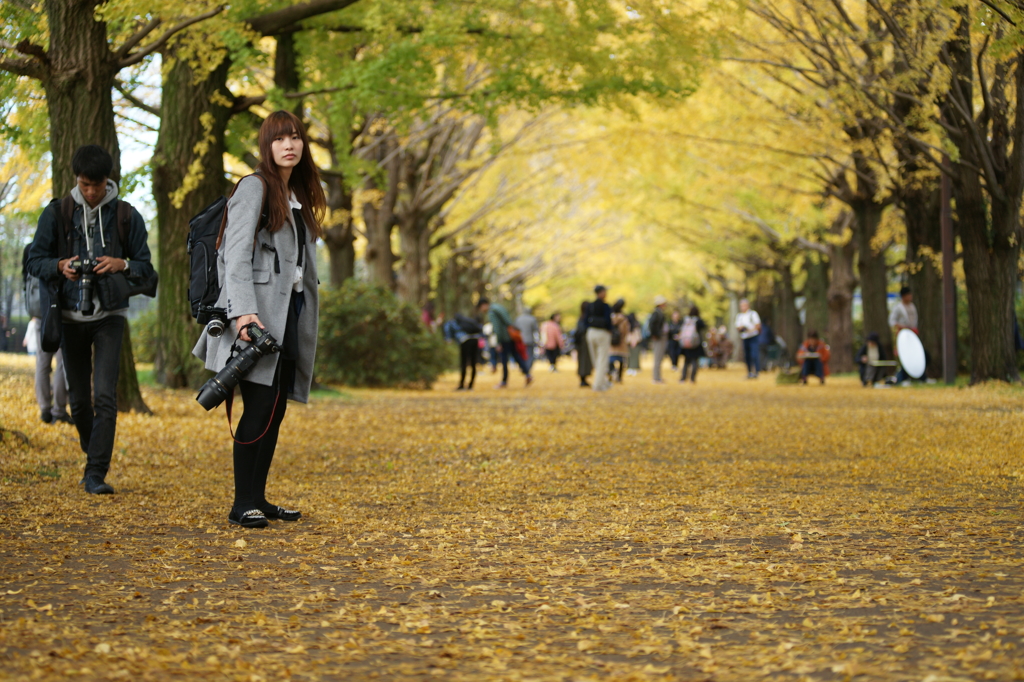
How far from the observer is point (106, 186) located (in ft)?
22.3

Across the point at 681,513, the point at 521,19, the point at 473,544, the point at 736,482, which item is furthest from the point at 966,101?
the point at 473,544

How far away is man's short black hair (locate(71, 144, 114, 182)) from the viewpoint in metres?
6.56

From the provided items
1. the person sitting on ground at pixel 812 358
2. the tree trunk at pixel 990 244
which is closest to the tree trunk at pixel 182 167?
the tree trunk at pixel 990 244

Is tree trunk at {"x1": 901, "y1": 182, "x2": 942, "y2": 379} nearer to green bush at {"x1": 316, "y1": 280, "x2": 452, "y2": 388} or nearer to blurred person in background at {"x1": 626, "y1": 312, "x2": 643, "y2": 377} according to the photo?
green bush at {"x1": 316, "y1": 280, "x2": 452, "y2": 388}

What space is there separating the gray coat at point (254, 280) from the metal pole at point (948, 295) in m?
16.0

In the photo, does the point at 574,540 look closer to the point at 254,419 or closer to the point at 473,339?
the point at 254,419

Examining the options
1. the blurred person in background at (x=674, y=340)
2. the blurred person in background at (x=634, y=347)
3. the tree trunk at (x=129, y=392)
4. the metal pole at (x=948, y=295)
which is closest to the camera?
the tree trunk at (x=129, y=392)

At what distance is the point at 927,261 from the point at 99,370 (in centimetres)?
1803

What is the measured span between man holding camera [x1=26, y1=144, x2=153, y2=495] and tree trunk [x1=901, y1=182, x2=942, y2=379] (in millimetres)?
17404

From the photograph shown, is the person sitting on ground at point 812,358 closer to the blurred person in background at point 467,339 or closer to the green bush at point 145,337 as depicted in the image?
the blurred person in background at point 467,339

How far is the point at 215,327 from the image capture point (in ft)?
17.7

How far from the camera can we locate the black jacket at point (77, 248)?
656 centimetres

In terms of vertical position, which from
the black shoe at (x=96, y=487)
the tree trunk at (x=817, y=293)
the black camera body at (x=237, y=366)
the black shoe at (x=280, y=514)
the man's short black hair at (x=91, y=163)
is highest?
the tree trunk at (x=817, y=293)

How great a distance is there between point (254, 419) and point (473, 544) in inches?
48.6
